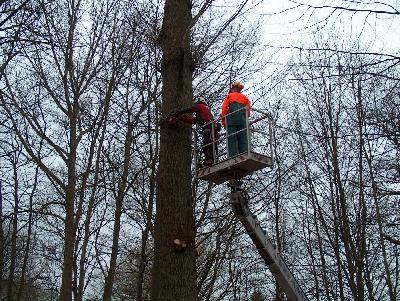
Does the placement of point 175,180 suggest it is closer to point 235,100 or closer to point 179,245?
point 179,245

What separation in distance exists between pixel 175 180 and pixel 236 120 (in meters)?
1.88

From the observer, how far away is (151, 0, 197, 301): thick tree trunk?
230 inches

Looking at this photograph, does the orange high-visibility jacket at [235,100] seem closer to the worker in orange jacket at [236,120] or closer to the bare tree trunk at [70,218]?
the worker in orange jacket at [236,120]

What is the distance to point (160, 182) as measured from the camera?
6.34 m

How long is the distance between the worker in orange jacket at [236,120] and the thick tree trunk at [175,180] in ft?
3.13

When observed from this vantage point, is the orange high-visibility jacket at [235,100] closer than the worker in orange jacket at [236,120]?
No

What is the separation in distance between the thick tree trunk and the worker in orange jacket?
3.13 ft

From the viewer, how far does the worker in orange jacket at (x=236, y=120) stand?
742cm

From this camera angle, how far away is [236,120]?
25.1 feet

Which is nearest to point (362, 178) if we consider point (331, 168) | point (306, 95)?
point (331, 168)

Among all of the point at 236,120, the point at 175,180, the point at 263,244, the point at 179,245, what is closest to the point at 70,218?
the point at 263,244

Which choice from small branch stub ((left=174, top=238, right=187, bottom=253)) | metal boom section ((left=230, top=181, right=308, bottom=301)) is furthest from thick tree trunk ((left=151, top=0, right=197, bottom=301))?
metal boom section ((left=230, top=181, right=308, bottom=301))

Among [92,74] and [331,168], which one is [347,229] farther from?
[92,74]

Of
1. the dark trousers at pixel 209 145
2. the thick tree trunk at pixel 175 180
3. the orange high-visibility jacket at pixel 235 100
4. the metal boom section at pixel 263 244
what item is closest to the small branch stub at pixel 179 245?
the thick tree trunk at pixel 175 180
